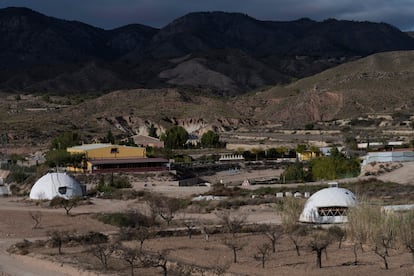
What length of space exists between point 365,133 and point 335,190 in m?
67.6

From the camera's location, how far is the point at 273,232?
39375 mm

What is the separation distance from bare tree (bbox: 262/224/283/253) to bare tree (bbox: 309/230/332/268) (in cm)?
168

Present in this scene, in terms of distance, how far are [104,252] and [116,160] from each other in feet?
151

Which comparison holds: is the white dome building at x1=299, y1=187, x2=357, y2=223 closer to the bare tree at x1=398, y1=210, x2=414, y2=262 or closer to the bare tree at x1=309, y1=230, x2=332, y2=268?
the bare tree at x1=309, y1=230, x2=332, y2=268

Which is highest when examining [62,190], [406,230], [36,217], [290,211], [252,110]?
[252,110]

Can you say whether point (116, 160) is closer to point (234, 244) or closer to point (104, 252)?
point (234, 244)

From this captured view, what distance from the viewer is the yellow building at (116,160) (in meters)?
80.2

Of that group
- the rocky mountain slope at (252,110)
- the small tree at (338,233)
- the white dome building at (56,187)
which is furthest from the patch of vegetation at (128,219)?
the rocky mountain slope at (252,110)

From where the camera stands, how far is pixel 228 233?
144 feet

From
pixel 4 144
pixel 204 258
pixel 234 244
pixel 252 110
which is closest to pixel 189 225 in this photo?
pixel 234 244

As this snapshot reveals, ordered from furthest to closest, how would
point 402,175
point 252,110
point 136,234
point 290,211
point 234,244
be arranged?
point 252,110 < point 402,175 < point 290,211 < point 136,234 < point 234,244

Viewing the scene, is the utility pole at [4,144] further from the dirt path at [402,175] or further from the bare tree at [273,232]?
the bare tree at [273,232]

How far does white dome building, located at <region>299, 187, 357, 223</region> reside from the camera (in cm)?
4472

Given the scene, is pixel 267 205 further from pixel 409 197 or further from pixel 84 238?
pixel 84 238
